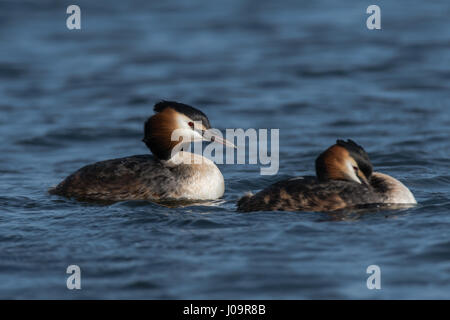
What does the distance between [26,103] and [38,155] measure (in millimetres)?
3965

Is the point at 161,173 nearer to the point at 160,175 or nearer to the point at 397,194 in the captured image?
the point at 160,175

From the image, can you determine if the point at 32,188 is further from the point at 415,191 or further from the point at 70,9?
the point at 70,9

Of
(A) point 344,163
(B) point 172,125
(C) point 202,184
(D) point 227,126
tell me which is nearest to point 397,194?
(A) point 344,163

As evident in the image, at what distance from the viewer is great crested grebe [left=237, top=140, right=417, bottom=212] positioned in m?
9.98

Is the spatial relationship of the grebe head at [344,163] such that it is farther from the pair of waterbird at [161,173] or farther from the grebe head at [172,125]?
the grebe head at [172,125]

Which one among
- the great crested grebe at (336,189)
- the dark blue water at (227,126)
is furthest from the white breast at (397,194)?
the dark blue water at (227,126)

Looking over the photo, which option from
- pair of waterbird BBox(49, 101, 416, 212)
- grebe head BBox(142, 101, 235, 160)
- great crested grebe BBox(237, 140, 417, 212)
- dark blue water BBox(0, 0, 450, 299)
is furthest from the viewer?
grebe head BBox(142, 101, 235, 160)

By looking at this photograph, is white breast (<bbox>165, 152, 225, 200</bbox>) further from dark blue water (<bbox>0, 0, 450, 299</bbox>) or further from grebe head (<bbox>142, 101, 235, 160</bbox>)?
grebe head (<bbox>142, 101, 235, 160</bbox>)

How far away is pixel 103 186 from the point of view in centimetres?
1144

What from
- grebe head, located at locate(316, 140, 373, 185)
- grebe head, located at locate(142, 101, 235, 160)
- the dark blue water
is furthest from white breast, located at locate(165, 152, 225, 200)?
grebe head, located at locate(316, 140, 373, 185)

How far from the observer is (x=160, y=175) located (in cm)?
1150

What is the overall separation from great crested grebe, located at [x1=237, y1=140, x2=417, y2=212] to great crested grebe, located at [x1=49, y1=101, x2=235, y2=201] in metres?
1.43

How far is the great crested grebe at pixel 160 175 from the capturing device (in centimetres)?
1140
